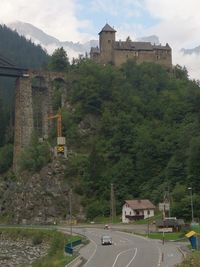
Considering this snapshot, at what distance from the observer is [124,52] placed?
136375mm

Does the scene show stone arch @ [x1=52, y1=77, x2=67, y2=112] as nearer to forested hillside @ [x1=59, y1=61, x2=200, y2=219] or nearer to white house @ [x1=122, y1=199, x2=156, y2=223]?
forested hillside @ [x1=59, y1=61, x2=200, y2=219]

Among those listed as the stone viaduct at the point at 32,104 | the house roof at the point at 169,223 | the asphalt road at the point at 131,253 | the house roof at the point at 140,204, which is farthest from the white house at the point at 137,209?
the stone viaduct at the point at 32,104

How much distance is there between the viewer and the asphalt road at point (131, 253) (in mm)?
43812

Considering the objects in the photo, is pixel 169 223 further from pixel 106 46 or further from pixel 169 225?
pixel 106 46

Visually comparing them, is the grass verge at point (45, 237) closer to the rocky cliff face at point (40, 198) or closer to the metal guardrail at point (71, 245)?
the metal guardrail at point (71, 245)

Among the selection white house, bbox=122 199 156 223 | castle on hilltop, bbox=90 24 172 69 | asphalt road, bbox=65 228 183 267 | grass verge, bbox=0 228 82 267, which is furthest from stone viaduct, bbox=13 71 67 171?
asphalt road, bbox=65 228 183 267

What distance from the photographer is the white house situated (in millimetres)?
93875

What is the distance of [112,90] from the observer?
122 meters

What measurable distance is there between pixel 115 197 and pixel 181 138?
15412mm

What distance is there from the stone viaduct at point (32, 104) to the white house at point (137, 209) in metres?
27.3

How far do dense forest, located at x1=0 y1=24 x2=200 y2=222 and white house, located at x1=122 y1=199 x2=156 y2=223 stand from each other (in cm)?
290

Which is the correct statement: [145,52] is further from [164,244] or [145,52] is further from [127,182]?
[164,244]

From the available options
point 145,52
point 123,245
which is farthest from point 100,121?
point 123,245

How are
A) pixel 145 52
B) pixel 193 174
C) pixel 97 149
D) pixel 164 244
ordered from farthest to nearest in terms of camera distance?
pixel 145 52
pixel 97 149
pixel 193 174
pixel 164 244
